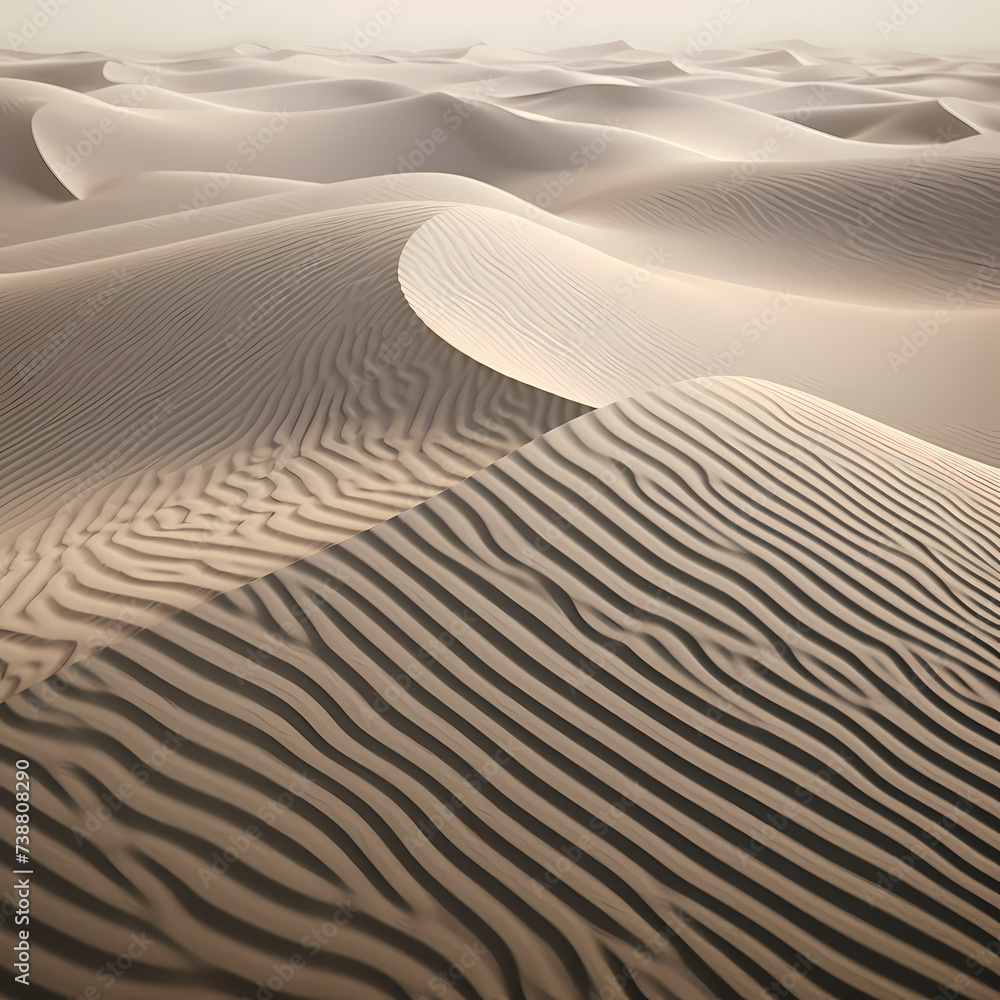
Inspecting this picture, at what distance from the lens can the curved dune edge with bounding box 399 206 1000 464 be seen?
6.19m

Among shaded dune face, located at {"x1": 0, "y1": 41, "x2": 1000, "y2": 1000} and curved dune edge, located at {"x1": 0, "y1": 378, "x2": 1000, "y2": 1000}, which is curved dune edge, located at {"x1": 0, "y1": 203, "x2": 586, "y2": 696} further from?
curved dune edge, located at {"x1": 0, "y1": 378, "x2": 1000, "y2": 1000}

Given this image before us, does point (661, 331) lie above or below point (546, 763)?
above

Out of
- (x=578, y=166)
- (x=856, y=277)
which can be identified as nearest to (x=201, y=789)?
(x=856, y=277)

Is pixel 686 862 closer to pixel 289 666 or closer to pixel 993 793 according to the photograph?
pixel 993 793

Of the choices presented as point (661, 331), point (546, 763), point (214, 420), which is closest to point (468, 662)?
point (546, 763)

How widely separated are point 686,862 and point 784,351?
289 inches

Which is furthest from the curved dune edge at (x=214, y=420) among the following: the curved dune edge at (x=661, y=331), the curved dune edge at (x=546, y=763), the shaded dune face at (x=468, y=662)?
the curved dune edge at (x=546, y=763)

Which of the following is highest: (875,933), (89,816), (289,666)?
(289,666)

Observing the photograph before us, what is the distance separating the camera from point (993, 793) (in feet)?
8.77

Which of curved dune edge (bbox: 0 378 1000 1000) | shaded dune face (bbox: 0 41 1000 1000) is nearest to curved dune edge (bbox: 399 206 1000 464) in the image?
shaded dune face (bbox: 0 41 1000 1000)

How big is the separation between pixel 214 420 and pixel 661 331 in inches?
187

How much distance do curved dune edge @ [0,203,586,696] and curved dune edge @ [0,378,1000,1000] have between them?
62 centimetres

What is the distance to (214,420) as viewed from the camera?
5.38 meters

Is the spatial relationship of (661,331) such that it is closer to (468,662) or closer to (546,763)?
(468,662)
